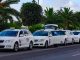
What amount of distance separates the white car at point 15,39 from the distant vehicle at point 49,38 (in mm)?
2256

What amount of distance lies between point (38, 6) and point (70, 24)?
19.8 metres

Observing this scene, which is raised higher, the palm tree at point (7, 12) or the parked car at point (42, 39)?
the palm tree at point (7, 12)

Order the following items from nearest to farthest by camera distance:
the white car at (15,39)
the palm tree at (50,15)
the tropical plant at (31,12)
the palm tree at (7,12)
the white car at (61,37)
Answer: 1. the white car at (15,39)
2. the white car at (61,37)
3. the palm tree at (7,12)
4. the tropical plant at (31,12)
5. the palm tree at (50,15)

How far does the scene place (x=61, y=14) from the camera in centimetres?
7438

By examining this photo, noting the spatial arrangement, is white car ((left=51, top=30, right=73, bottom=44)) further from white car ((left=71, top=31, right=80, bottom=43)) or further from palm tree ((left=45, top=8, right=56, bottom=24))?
palm tree ((left=45, top=8, right=56, bottom=24))

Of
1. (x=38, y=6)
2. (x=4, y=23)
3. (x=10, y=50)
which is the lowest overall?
(x=10, y=50)

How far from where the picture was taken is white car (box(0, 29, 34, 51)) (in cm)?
2406

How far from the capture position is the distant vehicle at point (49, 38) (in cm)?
3003

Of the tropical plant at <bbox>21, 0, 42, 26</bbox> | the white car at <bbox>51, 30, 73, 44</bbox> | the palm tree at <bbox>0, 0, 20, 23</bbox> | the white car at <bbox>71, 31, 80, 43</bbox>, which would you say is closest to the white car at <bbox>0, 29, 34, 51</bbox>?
the white car at <bbox>51, 30, 73, 44</bbox>

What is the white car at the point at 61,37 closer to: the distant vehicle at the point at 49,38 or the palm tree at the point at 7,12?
the distant vehicle at the point at 49,38

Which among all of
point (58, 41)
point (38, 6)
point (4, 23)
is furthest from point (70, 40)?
point (38, 6)

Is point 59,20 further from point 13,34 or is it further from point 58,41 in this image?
point 13,34

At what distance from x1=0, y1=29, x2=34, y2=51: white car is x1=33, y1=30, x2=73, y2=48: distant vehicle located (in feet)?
7.40

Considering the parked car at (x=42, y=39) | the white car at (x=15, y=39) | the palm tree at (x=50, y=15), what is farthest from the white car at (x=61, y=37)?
the palm tree at (x=50, y=15)
